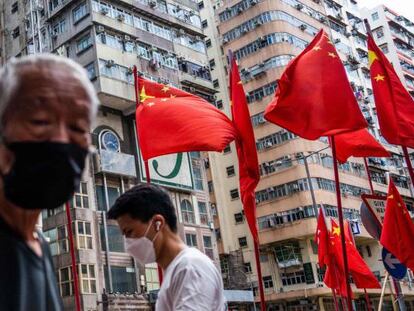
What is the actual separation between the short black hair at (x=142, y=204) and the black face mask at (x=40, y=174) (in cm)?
168

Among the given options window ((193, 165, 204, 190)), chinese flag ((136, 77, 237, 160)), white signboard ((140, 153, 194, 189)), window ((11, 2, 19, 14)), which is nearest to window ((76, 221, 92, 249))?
white signboard ((140, 153, 194, 189))

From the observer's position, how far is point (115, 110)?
3075cm

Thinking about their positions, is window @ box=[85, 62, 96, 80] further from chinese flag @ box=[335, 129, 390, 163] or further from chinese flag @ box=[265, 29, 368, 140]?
chinese flag @ box=[265, 29, 368, 140]

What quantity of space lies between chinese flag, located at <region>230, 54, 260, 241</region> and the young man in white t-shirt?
456 cm

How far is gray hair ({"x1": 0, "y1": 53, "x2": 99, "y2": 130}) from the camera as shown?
1.36m

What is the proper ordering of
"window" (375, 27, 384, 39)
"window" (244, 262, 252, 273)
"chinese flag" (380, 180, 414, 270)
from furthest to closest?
"window" (375, 27, 384, 39) < "window" (244, 262, 252, 273) < "chinese flag" (380, 180, 414, 270)

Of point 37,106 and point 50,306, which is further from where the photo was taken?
point 50,306

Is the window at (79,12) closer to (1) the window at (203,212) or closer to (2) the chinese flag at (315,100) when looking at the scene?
(1) the window at (203,212)

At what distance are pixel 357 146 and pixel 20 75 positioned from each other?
31.1 ft

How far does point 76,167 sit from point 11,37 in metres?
35.8

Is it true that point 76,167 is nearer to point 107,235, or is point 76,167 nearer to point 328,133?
point 328,133

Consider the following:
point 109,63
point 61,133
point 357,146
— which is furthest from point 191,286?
point 109,63

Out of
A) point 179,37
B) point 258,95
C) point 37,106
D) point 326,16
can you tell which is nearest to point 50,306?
point 37,106

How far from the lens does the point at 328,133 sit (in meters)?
7.88
